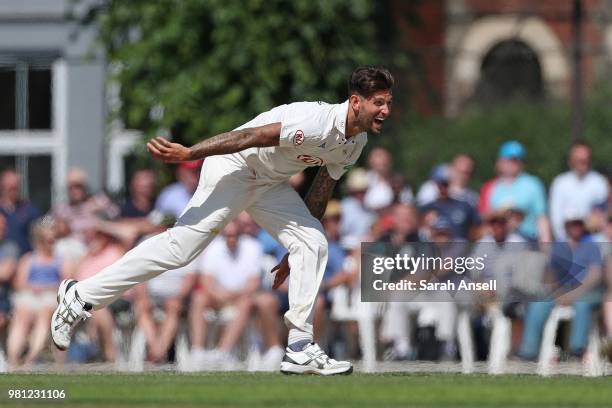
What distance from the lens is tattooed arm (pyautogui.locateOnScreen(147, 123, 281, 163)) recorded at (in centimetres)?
996

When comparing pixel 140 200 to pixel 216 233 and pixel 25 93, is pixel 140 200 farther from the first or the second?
pixel 216 233

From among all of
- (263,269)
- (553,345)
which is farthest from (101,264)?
(553,345)

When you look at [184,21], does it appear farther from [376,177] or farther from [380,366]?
[380,366]

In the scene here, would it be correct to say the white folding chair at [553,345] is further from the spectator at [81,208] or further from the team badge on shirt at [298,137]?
the spectator at [81,208]

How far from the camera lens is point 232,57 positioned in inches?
Result: 712

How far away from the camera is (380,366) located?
45.1 ft

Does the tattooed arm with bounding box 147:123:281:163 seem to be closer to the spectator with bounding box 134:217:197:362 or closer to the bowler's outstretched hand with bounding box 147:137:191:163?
the bowler's outstretched hand with bounding box 147:137:191:163

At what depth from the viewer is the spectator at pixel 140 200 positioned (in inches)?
622

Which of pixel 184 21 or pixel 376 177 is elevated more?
pixel 184 21

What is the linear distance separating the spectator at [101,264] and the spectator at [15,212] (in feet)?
2.16

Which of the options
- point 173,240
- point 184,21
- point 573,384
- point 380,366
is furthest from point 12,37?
point 573,384

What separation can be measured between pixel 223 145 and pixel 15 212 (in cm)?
660

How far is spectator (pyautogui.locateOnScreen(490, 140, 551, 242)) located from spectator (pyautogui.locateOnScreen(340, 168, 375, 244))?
1.18 m

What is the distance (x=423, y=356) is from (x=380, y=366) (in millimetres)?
797
